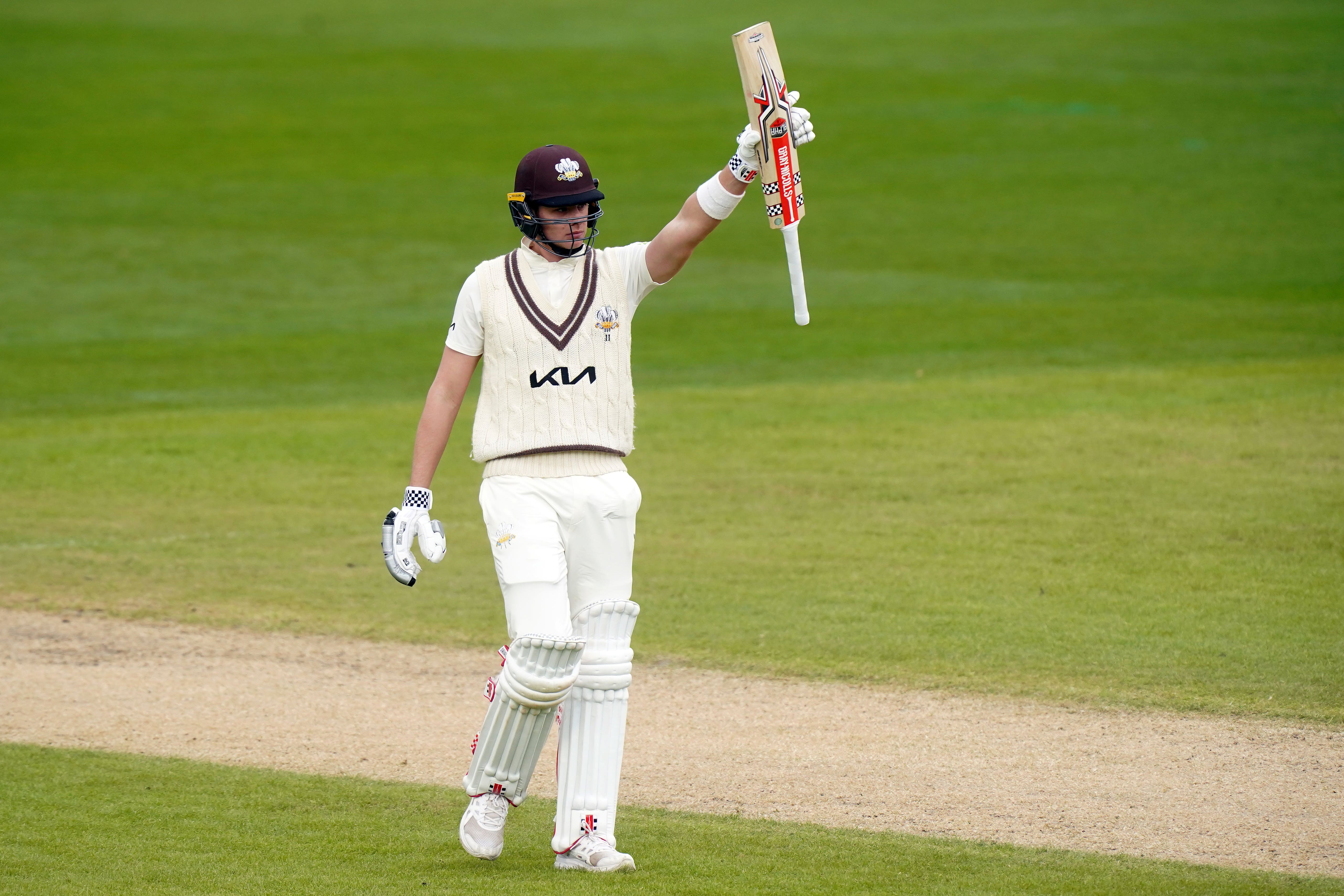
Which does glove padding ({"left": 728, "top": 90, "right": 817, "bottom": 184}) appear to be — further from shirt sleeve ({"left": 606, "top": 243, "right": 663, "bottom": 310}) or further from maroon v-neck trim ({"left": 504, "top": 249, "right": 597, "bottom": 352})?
maroon v-neck trim ({"left": 504, "top": 249, "right": 597, "bottom": 352})

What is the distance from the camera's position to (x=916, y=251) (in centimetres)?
2394

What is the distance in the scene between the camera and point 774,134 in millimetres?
6016

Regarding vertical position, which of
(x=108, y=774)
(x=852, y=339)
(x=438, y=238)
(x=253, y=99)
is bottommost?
(x=108, y=774)

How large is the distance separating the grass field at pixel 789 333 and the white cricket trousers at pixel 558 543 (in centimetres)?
307

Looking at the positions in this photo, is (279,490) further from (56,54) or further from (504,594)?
(56,54)

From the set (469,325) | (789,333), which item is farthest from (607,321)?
(789,333)

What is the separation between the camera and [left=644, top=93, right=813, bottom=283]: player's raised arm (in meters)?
5.91

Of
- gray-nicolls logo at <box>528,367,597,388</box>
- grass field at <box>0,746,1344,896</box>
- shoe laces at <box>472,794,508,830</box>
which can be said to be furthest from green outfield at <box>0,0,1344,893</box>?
gray-nicolls logo at <box>528,367,597,388</box>

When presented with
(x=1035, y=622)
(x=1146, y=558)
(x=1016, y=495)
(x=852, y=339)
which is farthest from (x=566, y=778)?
(x=852, y=339)

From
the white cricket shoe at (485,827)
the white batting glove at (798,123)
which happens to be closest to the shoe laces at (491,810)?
the white cricket shoe at (485,827)

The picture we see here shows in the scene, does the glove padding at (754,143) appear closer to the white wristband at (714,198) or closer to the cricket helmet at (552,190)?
the white wristband at (714,198)

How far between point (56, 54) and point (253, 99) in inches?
294

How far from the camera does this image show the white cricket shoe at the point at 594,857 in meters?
5.78

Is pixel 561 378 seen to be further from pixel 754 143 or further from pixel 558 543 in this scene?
pixel 754 143
